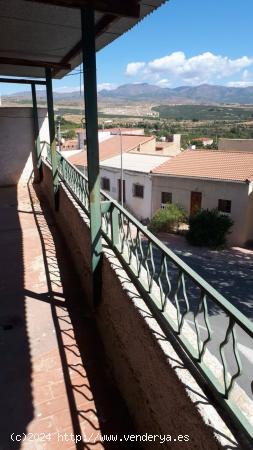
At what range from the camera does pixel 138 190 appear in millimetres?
26016

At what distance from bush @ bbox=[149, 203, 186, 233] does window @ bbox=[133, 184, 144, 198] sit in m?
3.18

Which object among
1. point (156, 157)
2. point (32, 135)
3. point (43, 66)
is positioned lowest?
point (156, 157)

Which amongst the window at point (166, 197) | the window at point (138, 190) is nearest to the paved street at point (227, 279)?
the window at point (166, 197)

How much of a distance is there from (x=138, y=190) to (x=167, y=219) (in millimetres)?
4617

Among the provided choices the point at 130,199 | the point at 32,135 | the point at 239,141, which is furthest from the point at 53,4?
the point at 239,141

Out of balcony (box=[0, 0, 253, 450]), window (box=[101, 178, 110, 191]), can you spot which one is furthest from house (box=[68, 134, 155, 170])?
balcony (box=[0, 0, 253, 450])

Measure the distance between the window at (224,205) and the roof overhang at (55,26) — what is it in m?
16.2

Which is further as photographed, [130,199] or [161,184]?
[130,199]

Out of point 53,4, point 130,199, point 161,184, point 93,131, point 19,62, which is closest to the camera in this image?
point 53,4

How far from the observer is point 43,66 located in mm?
7141

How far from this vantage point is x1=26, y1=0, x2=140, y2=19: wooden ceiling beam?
345 centimetres

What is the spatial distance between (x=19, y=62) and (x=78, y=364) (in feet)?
18.6

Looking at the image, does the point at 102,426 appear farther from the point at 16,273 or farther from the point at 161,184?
the point at 161,184

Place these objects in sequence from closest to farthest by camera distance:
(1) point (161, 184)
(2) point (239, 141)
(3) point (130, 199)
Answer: (1) point (161, 184) < (3) point (130, 199) < (2) point (239, 141)
